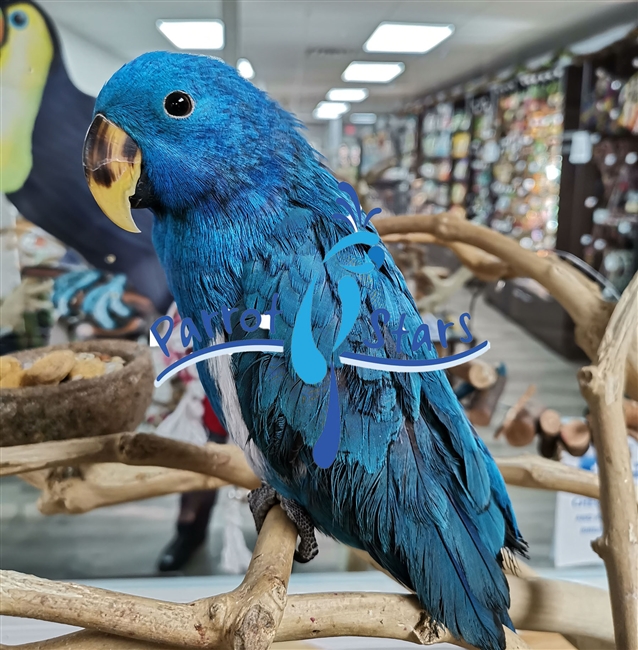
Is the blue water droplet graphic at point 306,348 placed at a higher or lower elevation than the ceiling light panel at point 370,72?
lower

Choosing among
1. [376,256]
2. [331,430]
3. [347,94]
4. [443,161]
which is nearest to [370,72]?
[347,94]

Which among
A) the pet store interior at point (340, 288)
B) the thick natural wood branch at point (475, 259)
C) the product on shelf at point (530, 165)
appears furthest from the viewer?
the product on shelf at point (530, 165)

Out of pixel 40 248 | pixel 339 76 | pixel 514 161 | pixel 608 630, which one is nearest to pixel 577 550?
pixel 608 630

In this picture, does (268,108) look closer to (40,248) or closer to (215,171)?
(215,171)

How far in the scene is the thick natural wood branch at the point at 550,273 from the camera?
2.09 feet

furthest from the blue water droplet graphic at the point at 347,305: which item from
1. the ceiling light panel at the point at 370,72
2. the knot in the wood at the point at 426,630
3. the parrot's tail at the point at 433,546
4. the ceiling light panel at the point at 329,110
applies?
the ceiling light panel at the point at 370,72

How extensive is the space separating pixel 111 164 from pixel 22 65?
1.33ft

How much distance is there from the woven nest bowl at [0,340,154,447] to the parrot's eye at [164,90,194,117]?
1.17 feet

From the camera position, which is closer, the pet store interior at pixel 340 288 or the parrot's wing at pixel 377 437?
the parrot's wing at pixel 377 437

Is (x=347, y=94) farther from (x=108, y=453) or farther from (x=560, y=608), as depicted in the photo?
(x=560, y=608)

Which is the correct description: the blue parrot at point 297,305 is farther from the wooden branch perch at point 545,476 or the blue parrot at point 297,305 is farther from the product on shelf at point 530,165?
the product on shelf at point 530,165

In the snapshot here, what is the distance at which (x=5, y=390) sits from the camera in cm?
63

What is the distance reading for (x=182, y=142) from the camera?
0.42 meters

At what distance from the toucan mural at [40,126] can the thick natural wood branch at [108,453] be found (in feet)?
0.93
